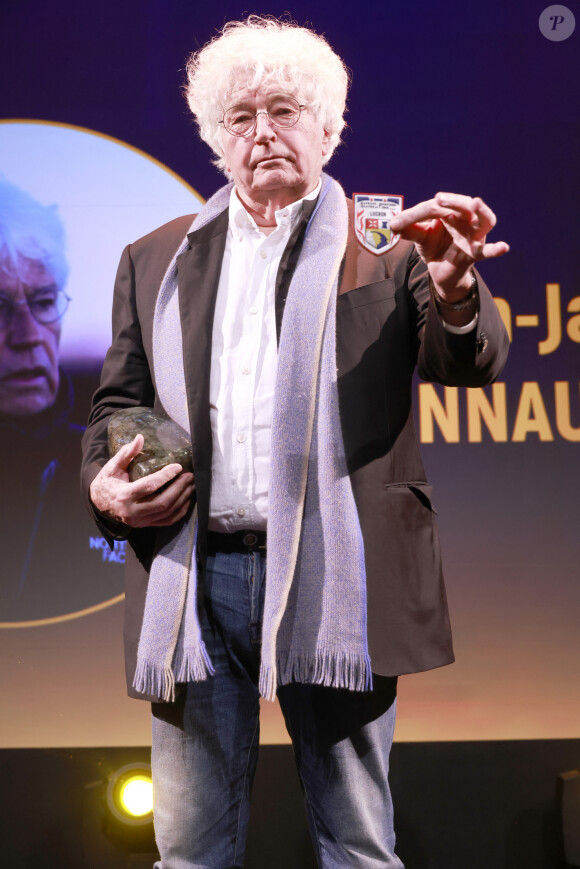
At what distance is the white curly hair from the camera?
1404mm

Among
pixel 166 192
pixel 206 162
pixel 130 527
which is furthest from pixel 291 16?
pixel 130 527

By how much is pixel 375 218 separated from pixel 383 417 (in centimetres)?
32

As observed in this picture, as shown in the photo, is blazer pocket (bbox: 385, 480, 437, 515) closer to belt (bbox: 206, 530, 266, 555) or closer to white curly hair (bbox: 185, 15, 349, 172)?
belt (bbox: 206, 530, 266, 555)

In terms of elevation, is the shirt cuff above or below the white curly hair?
below

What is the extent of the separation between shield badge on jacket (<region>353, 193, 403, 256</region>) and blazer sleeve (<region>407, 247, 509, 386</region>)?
0.44 feet

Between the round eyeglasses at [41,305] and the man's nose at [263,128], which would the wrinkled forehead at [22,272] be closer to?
the round eyeglasses at [41,305]

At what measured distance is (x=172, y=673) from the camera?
127cm

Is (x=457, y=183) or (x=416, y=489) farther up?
(x=457, y=183)

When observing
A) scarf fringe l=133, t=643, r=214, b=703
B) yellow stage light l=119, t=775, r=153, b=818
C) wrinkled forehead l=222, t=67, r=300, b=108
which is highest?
wrinkled forehead l=222, t=67, r=300, b=108

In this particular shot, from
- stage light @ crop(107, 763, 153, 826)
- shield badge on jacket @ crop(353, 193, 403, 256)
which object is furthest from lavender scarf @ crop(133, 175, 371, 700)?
stage light @ crop(107, 763, 153, 826)

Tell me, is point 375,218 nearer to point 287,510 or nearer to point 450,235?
point 450,235

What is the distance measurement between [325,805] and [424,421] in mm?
1228

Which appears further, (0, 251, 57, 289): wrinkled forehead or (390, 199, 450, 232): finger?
(0, 251, 57, 289): wrinkled forehead

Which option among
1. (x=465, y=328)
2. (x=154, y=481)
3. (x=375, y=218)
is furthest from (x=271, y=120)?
(x=154, y=481)
